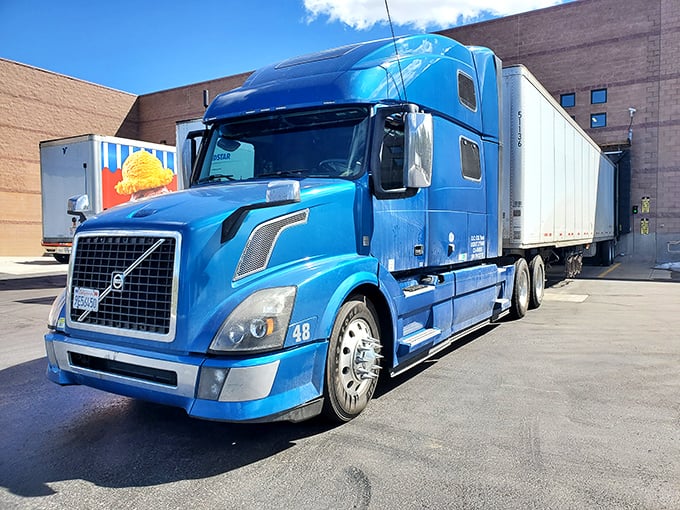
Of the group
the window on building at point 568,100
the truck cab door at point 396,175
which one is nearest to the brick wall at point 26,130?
the window on building at point 568,100

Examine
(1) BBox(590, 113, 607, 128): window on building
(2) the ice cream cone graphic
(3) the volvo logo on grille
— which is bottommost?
(3) the volvo logo on grille

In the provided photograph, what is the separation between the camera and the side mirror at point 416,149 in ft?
13.9

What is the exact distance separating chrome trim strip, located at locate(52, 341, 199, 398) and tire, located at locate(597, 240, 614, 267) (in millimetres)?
19996

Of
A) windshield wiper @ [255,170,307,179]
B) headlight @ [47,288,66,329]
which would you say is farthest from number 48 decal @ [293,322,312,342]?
headlight @ [47,288,66,329]

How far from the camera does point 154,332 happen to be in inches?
133

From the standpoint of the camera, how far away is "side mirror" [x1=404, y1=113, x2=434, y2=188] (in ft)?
13.9

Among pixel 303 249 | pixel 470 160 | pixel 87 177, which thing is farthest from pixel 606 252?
pixel 303 249

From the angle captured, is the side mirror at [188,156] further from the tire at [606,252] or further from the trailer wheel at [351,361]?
the tire at [606,252]

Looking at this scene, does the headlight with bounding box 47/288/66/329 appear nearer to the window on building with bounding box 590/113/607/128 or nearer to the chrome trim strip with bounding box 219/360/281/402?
the chrome trim strip with bounding box 219/360/281/402

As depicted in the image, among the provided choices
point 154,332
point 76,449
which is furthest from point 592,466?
point 76,449

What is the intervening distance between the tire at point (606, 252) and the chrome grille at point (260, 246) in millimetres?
19398

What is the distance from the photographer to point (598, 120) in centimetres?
2620

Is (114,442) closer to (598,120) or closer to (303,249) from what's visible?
(303,249)

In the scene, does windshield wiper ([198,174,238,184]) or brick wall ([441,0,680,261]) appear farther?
brick wall ([441,0,680,261])
